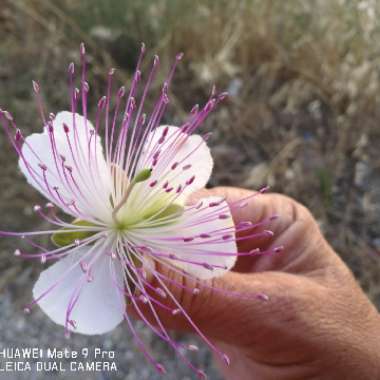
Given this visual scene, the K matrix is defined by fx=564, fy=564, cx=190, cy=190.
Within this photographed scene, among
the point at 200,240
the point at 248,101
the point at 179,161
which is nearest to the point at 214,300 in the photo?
the point at 200,240

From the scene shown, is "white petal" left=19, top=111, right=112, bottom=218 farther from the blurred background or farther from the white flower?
the blurred background

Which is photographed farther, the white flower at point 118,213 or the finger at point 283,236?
the finger at point 283,236

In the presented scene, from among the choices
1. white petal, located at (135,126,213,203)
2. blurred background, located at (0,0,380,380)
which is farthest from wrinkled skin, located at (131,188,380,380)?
blurred background, located at (0,0,380,380)

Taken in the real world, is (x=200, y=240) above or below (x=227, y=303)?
above

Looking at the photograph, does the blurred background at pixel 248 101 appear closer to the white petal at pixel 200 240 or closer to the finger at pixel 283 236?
the finger at pixel 283 236

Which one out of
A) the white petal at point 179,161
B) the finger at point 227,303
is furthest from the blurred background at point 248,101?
the white petal at point 179,161

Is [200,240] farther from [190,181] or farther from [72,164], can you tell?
[72,164]
